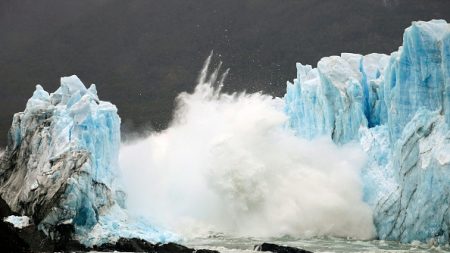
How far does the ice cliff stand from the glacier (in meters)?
9.21

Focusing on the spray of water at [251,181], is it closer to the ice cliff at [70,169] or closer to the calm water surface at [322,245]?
the calm water surface at [322,245]

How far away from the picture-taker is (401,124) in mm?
24812

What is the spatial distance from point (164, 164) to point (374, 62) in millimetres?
12591

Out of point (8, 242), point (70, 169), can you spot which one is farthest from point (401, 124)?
point (8, 242)

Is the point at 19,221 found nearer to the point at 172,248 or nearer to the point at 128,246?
the point at 128,246

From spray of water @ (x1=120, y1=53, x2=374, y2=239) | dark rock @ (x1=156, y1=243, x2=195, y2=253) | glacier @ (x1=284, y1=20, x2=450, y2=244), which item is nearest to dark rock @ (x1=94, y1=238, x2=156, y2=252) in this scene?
dark rock @ (x1=156, y1=243, x2=195, y2=253)

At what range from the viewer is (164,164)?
34.8 m

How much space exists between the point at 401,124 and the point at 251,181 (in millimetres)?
8277

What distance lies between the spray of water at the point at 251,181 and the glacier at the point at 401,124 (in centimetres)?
92

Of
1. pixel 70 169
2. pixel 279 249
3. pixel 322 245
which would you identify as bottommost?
pixel 279 249

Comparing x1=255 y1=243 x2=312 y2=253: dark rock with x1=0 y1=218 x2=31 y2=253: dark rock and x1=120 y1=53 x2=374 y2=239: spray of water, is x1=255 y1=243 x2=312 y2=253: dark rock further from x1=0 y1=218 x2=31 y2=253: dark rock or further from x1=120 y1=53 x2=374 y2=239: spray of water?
x1=0 y1=218 x2=31 y2=253: dark rock

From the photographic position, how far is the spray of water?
2698cm

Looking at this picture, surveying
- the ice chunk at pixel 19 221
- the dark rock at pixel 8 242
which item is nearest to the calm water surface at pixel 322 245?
the ice chunk at pixel 19 221

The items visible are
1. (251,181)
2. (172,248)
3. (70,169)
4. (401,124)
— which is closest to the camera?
(172,248)
